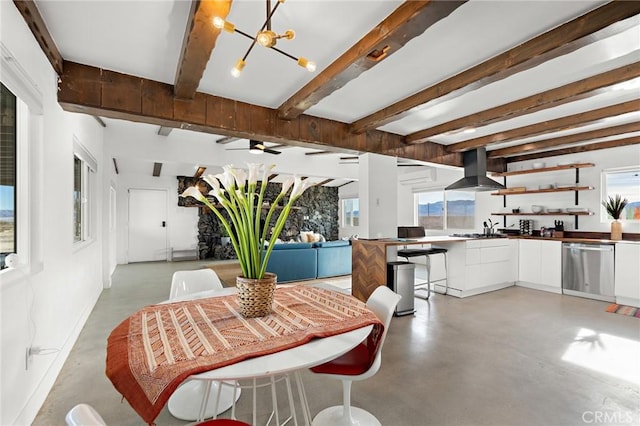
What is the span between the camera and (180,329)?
1.28 m

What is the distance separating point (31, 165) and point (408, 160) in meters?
4.35

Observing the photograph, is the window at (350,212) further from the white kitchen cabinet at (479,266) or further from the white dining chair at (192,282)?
the white dining chair at (192,282)

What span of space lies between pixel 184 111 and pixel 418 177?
5804 mm

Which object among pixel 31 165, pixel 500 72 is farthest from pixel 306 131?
pixel 31 165

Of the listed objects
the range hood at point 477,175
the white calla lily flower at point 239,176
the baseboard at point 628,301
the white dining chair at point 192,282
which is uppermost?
the range hood at point 477,175

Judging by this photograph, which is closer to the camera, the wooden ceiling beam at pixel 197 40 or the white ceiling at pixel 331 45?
the wooden ceiling beam at pixel 197 40

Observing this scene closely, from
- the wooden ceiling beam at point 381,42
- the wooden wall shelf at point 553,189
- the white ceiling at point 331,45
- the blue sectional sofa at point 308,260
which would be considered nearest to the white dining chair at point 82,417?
the white ceiling at point 331,45

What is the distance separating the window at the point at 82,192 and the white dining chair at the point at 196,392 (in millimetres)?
2052

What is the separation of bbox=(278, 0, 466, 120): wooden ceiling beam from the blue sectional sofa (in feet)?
9.93

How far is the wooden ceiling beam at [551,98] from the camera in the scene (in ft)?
8.30

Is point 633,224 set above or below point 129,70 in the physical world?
below

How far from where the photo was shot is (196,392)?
2.00m

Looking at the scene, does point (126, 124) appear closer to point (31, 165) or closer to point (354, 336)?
point (31, 165)

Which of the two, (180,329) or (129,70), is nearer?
(180,329)
